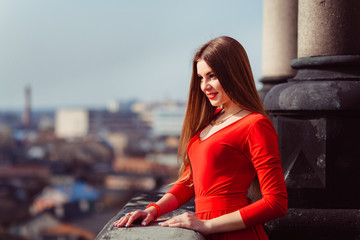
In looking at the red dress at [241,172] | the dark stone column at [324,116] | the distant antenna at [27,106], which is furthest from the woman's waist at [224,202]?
the distant antenna at [27,106]

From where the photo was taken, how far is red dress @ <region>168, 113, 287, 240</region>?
4.27 ft

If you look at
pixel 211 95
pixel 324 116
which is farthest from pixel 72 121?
pixel 211 95

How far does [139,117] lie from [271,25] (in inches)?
3701

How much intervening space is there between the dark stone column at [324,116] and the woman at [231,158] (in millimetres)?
499

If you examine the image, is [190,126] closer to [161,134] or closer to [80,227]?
[80,227]

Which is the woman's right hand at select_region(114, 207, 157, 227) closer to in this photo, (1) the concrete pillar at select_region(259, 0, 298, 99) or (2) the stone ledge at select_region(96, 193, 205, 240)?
(2) the stone ledge at select_region(96, 193, 205, 240)

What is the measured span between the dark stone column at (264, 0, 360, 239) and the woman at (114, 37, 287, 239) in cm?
50

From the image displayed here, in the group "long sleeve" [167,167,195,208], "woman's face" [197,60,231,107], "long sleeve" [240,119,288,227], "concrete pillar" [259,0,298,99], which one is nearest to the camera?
"long sleeve" [240,119,288,227]

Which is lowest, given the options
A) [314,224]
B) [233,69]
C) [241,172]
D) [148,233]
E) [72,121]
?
[72,121]

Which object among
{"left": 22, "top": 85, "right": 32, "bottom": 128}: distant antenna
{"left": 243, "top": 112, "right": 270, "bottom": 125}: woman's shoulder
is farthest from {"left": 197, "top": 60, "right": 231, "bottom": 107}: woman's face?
{"left": 22, "top": 85, "right": 32, "bottom": 128}: distant antenna

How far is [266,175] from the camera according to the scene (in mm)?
1297

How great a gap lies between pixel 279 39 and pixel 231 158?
1745mm

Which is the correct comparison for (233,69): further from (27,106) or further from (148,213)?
(27,106)

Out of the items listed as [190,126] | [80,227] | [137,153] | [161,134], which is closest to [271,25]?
[190,126]
